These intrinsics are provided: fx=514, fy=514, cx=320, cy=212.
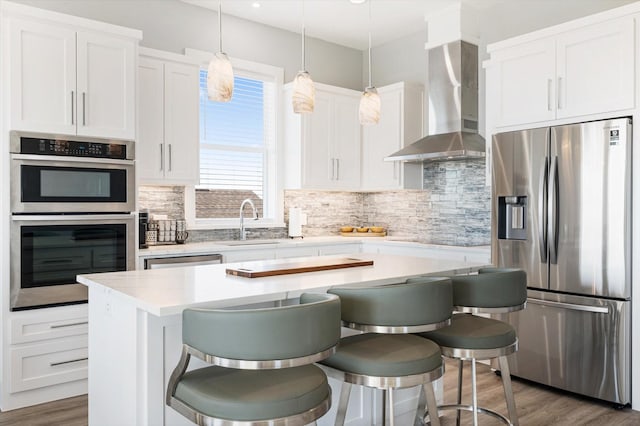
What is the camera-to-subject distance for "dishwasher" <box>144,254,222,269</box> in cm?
384

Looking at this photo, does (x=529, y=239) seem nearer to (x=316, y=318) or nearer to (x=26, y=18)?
(x=316, y=318)

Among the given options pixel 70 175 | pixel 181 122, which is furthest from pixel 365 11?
pixel 70 175

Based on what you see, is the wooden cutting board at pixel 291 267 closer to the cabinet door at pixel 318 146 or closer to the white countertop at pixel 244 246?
the white countertop at pixel 244 246

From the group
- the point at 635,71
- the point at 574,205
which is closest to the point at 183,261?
the point at 574,205

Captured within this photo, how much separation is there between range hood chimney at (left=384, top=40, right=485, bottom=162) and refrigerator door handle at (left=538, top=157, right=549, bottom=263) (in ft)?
3.43

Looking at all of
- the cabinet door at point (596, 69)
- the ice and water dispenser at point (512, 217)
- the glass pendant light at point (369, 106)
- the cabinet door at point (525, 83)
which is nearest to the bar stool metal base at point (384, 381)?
the glass pendant light at point (369, 106)

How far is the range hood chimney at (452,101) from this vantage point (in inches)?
185

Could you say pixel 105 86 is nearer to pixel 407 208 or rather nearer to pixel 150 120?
pixel 150 120

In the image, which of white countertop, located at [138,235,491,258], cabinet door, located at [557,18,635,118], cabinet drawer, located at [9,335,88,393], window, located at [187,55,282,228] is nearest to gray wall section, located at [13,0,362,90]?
window, located at [187,55,282,228]

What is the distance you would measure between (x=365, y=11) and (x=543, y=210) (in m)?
2.61

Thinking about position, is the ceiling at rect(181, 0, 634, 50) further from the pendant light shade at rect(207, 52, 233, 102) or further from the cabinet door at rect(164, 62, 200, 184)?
the pendant light shade at rect(207, 52, 233, 102)

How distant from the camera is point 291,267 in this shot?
2676 mm

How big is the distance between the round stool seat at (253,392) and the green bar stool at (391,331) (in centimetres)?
19

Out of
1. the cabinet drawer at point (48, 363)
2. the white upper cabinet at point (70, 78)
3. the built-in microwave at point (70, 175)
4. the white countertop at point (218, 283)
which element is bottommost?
the cabinet drawer at point (48, 363)
